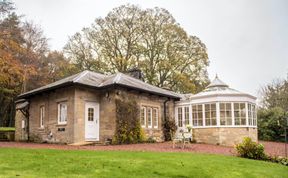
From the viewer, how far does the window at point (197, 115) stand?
18.6m

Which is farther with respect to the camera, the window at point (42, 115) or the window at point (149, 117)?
the window at point (149, 117)

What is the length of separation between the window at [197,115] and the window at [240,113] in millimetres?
2224

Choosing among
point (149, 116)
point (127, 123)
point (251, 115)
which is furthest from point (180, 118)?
point (127, 123)

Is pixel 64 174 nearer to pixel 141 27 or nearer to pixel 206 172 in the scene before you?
pixel 206 172

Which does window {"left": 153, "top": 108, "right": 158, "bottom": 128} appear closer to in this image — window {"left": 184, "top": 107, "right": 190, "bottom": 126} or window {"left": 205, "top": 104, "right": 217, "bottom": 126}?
window {"left": 184, "top": 107, "right": 190, "bottom": 126}

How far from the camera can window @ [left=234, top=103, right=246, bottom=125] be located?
58.2ft

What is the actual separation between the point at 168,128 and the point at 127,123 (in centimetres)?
415

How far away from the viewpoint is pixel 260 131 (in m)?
25.9

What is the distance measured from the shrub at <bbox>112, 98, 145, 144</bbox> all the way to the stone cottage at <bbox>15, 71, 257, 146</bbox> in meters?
0.32

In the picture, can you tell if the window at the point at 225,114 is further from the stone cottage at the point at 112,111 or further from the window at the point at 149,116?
the window at the point at 149,116

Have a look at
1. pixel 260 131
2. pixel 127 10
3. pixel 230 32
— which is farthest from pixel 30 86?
pixel 260 131

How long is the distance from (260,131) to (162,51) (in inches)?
514

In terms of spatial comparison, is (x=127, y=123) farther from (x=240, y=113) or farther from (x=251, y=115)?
(x=251, y=115)

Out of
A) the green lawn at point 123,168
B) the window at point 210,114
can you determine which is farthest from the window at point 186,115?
the green lawn at point 123,168
